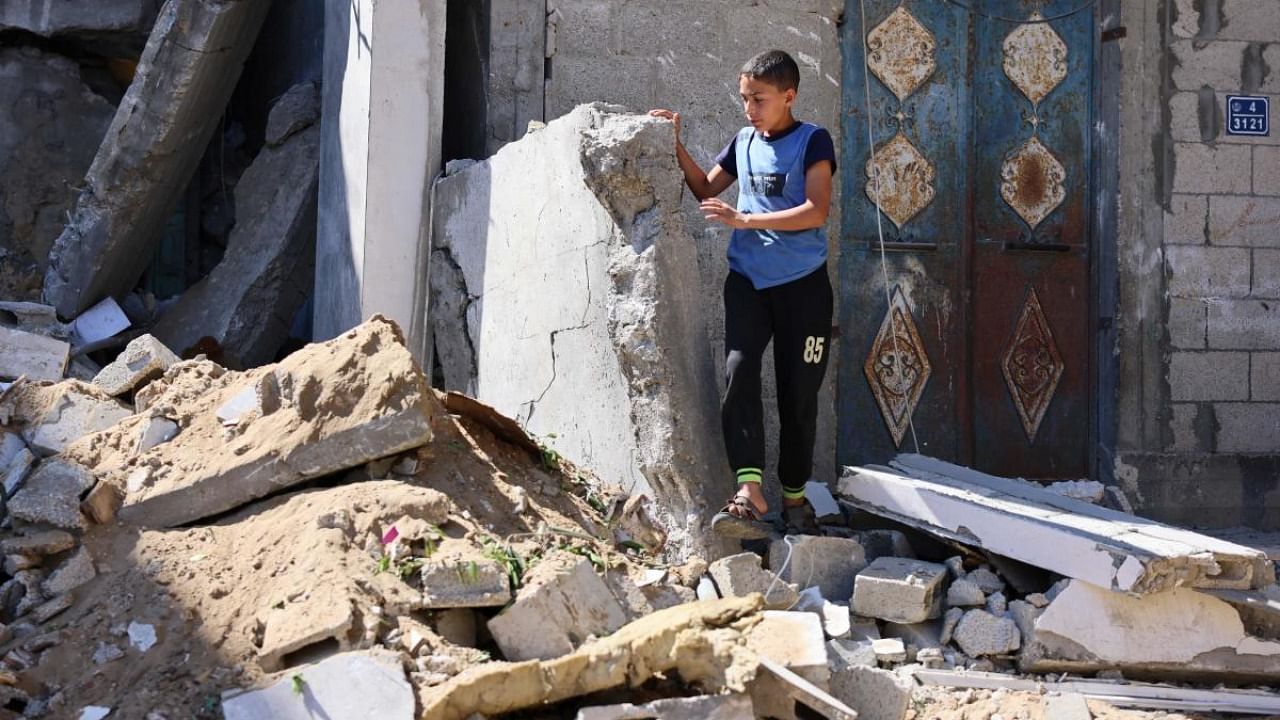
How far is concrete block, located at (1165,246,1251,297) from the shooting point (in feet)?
24.8

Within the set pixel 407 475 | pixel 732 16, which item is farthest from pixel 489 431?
pixel 732 16

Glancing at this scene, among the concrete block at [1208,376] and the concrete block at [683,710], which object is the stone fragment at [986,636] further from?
the concrete block at [1208,376]

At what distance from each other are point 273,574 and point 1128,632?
2630mm

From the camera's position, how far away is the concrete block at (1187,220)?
7547 mm

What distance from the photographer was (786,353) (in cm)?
552

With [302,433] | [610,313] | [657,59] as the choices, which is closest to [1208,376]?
[657,59]

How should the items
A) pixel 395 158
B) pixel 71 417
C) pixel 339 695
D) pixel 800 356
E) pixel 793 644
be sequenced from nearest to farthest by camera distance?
pixel 339 695, pixel 793 644, pixel 800 356, pixel 71 417, pixel 395 158

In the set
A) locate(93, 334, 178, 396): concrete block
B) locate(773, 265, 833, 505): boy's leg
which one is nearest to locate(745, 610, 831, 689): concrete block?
locate(773, 265, 833, 505): boy's leg

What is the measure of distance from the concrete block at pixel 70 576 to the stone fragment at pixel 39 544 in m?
0.07

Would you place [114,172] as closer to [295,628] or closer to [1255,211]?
[295,628]

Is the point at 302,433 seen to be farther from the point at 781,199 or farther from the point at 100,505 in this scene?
the point at 781,199

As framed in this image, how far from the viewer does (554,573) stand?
4324 mm

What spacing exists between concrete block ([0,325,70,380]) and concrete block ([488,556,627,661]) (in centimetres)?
350

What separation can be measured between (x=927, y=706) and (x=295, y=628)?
190 cm
